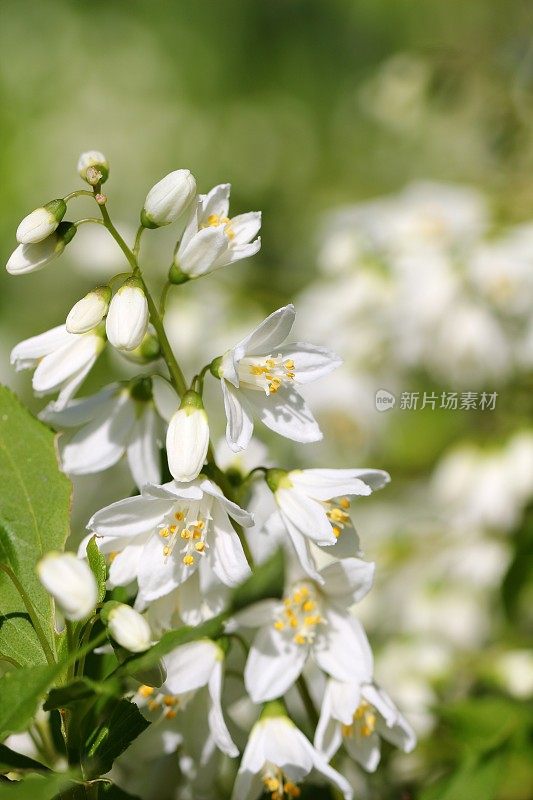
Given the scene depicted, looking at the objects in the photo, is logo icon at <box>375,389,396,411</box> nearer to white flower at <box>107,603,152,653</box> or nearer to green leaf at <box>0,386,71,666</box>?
green leaf at <box>0,386,71,666</box>

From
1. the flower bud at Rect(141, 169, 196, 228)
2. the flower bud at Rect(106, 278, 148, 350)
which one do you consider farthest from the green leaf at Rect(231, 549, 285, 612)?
the flower bud at Rect(141, 169, 196, 228)

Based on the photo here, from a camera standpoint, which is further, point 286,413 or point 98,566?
point 286,413

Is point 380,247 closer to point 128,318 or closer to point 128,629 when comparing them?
point 128,318

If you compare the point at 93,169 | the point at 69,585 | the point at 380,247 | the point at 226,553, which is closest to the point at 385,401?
the point at 380,247

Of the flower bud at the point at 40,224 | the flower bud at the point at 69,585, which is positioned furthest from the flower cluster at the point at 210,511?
the flower bud at the point at 69,585

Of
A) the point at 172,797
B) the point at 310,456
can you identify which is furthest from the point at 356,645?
the point at 310,456
